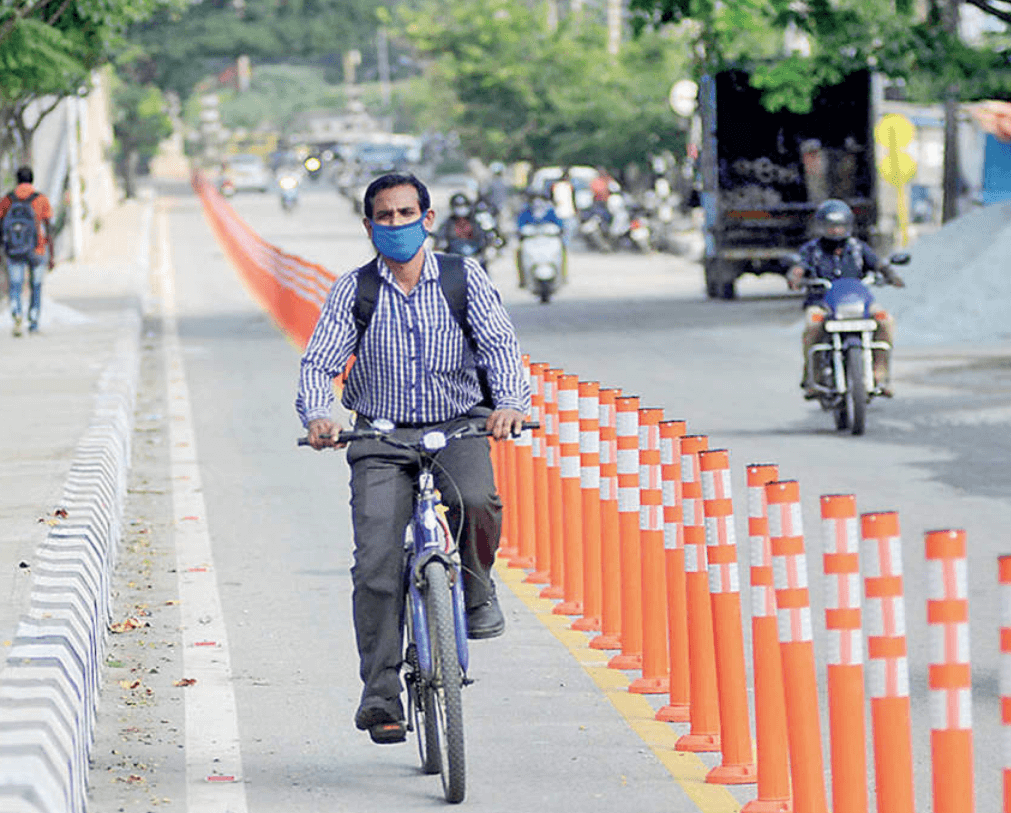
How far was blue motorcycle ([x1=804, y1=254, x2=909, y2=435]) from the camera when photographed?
57.4ft

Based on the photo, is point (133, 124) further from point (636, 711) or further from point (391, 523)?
point (391, 523)

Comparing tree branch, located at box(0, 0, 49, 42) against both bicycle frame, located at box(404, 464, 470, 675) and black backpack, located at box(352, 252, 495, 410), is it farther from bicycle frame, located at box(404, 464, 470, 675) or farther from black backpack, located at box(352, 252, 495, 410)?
bicycle frame, located at box(404, 464, 470, 675)

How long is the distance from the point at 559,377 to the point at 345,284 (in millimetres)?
3658

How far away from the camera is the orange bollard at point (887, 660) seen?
5.98 metres

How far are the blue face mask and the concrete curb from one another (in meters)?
1.56

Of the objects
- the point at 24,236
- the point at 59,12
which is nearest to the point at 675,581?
the point at 59,12

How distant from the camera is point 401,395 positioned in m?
7.64

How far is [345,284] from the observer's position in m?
7.70

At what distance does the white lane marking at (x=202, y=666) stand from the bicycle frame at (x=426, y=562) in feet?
2.36

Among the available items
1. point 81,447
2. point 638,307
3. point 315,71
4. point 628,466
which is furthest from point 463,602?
point 315,71

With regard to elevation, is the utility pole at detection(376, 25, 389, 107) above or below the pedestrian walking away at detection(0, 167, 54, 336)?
below

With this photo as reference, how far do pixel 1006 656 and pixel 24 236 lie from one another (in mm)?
22690

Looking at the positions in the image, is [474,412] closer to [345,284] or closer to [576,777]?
[345,284]

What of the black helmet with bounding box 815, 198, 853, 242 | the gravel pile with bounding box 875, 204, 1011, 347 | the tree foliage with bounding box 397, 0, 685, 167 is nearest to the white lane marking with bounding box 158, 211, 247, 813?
the black helmet with bounding box 815, 198, 853, 242
